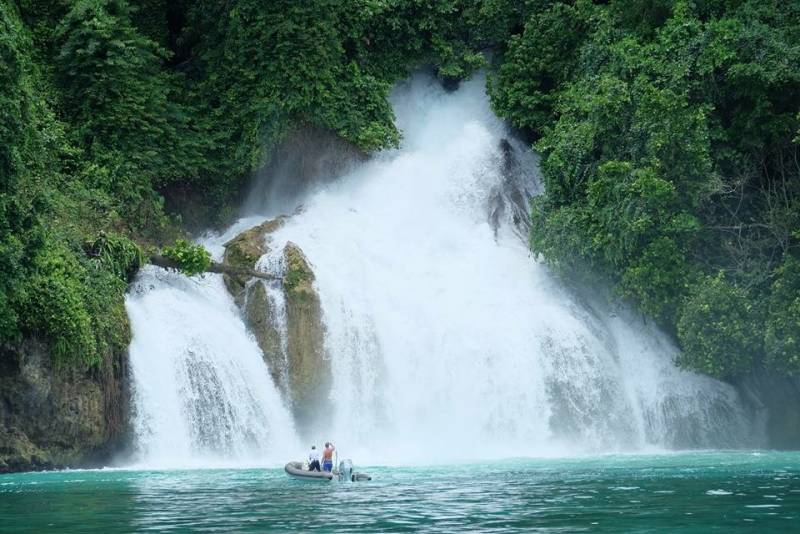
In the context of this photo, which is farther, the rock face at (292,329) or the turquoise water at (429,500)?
the rock face at (292,329)

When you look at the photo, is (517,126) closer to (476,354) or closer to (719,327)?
(476,354)

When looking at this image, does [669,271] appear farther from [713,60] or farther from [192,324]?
[192,324]

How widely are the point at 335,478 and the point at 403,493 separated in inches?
139

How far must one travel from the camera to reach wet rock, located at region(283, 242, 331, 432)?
2980 centimetres

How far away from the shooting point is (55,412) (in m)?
25.5

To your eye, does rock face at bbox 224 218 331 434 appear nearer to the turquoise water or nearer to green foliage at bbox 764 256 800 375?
the turquoise water

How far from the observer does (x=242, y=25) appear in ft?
122

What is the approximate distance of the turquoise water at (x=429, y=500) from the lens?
592 inches

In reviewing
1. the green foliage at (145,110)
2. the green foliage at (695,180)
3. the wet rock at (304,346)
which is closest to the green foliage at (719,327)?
the green foliage at (695,180)

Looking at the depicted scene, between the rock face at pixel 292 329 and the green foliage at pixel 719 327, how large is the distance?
9847mm

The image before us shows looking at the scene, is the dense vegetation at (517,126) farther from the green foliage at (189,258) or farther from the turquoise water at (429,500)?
the turquoise water at (429,500)

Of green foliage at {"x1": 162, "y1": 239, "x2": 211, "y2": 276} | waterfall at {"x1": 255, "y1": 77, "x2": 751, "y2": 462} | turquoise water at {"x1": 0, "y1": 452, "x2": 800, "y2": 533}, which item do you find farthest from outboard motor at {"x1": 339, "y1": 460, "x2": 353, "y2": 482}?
green foliage at {"x1": 162, "y1": 239, "x2": 211, "y2": 276}

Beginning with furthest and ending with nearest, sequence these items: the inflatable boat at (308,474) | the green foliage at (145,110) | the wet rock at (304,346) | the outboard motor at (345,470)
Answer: the wet rock at (304,346), the green foliage at (145,110), the inflatable boat at (308,474), the outboard motor at (345,470)

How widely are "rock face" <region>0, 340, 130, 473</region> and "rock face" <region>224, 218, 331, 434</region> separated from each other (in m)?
4.46
